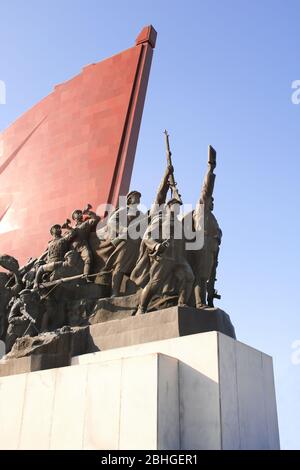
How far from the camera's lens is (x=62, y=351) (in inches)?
220

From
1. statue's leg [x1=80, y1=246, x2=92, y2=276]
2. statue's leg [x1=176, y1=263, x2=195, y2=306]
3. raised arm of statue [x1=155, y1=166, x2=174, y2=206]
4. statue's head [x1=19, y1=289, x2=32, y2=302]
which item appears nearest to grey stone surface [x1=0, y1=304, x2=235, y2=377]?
statue's leg [x1=176, y1=263, x2=195, y2=306]

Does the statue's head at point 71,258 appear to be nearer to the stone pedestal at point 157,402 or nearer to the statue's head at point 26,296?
the statue's head at point 26,296

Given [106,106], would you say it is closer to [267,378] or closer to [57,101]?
[57,101]

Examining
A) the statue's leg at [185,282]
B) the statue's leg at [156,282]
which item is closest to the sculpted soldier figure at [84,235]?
the statue's leg at [156,282]

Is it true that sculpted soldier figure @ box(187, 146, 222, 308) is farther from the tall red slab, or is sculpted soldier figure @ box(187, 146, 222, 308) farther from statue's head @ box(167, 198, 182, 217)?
the tall red slab

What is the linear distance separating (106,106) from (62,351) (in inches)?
232

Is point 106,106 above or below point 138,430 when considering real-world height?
above

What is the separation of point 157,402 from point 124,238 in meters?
2.92

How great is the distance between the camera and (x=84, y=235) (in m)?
7.39

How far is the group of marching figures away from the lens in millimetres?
5652

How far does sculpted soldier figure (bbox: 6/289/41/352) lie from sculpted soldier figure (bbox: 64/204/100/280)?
83 cm

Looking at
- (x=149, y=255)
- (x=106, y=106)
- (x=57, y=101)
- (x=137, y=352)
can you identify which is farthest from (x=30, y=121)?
(x=137, y=352)

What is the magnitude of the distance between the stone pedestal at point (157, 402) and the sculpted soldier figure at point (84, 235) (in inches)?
86.0

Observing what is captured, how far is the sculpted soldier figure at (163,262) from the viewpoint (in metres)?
5.59
